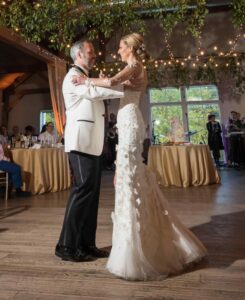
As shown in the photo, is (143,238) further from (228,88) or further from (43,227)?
(228,88)

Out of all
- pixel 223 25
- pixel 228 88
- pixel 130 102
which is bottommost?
pixel 130 102

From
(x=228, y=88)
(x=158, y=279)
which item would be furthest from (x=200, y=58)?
(x=158, y=279)

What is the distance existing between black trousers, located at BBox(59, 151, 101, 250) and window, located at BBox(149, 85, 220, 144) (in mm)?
7923

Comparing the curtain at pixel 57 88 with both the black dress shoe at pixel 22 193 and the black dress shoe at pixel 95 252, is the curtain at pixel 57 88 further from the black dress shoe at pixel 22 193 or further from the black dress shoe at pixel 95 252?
the black dress shoe at pixel 95 252

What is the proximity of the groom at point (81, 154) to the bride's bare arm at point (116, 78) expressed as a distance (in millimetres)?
42

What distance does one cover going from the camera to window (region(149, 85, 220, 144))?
9.66 metres

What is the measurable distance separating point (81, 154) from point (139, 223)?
1.80ft

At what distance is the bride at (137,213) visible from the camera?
1457 millimetres

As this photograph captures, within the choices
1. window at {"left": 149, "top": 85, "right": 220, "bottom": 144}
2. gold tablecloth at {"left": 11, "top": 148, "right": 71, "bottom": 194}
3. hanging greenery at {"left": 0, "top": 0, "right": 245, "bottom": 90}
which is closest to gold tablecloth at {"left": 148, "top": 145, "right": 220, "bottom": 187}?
gold tablecloth at {"left": 11, "top": 148, "right": 71, "bottom": 194}

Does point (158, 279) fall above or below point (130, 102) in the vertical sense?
below

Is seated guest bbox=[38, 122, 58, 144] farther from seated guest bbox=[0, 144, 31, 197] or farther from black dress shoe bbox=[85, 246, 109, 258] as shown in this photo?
black dress shoe bbox=[85, 246, 109, 258]

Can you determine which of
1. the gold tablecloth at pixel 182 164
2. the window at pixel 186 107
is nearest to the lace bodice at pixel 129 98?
the gold tablecloth at pixel 182 164

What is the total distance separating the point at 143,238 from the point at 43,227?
4.50ft

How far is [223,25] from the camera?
961 cm
